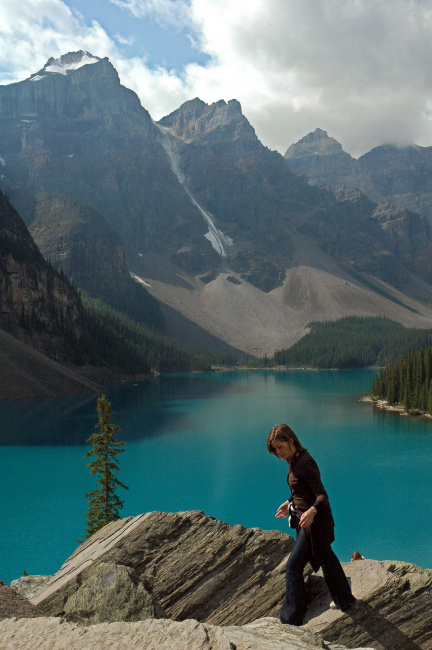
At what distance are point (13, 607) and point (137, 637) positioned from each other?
8.83 feet

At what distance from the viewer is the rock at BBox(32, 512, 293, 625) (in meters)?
8.95

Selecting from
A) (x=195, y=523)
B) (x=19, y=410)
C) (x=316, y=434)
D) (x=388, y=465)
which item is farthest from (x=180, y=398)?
(x=195, y=523)

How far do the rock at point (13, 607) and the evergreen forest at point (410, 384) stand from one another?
3119 inches

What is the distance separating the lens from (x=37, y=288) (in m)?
134

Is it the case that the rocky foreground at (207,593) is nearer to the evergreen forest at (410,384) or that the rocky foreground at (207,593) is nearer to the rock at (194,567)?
the rock at (194,567)

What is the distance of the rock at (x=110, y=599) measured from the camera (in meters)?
7.98

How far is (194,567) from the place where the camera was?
30.8 ft

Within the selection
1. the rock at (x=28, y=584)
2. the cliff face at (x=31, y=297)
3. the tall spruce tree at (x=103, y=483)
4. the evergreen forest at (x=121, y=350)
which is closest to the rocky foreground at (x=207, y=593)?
the rock at (x=28, y=584)

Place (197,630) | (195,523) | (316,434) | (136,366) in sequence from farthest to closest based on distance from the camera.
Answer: (136,366)
(316,434)
(195,523)
(197,630)

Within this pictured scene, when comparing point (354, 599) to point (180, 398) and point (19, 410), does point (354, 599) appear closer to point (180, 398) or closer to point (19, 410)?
point (19, 410)

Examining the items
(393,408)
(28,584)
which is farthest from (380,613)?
(393,408)

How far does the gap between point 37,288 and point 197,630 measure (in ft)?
452

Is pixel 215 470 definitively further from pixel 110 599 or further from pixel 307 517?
pixel 307 517

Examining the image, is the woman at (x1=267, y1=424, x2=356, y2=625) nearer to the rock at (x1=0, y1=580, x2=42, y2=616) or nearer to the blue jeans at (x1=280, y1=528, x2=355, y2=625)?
the blue jeans at (x1=280, y1=528, x2=355, y2=625)
